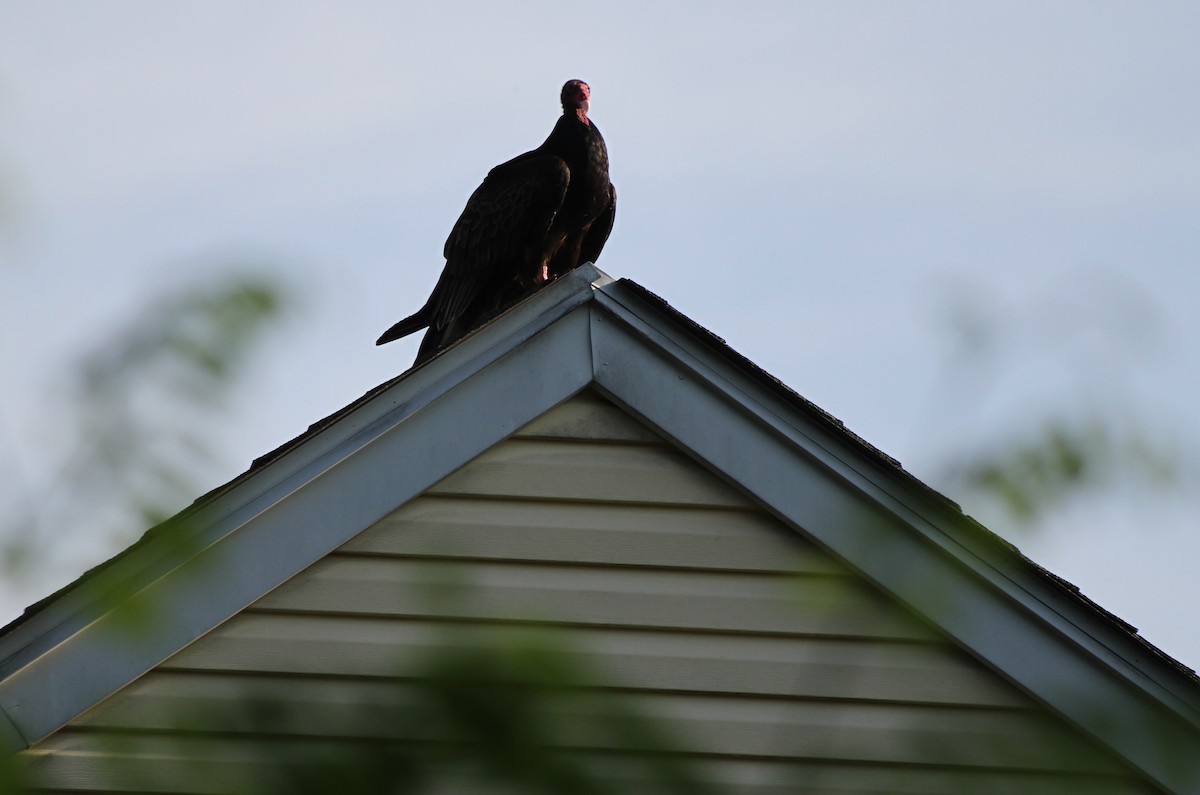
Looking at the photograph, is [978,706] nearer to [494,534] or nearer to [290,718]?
[494,534]

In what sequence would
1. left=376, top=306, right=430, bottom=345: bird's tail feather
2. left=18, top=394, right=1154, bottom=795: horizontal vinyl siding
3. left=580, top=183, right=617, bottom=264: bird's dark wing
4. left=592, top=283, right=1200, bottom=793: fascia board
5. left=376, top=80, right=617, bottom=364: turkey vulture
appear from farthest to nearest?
left=580, top=183, right=617, bottom=264: bird's dark wing, left=376, top=80, right=617, bottom=364: turkey vulture, left=376, top=306, right=430, bottom=345: bird's tail feather, left=18, top=394, right=1154, bottom=795: horizontal vinyl siding, left=592, top=283, right=1200, bottom=793: fascia board

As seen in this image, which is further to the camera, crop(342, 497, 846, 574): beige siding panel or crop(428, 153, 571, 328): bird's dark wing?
crop(428, 153, 571, 328): bird's dark wing

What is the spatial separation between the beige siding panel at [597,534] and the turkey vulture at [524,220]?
9.96ft

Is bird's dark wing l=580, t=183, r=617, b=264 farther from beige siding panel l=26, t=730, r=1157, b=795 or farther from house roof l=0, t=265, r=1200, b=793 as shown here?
beige siding panel l=26, t=730, r=1157, b=795

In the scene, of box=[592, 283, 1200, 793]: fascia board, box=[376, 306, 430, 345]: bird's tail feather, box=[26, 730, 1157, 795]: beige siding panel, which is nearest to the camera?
box=[26, 730, 1157, 795]: beige siding panel

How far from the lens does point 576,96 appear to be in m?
6.89

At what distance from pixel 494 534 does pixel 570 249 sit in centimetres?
397

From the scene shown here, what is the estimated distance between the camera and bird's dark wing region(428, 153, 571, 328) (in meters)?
6.37

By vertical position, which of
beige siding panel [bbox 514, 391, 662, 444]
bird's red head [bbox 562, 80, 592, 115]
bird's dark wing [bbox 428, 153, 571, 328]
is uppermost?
bird's red head [bbox 562, 80, 592, 115]

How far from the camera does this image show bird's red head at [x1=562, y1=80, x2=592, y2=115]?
6.89 m

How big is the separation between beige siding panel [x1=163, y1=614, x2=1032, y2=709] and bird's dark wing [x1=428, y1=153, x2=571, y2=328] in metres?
3.46

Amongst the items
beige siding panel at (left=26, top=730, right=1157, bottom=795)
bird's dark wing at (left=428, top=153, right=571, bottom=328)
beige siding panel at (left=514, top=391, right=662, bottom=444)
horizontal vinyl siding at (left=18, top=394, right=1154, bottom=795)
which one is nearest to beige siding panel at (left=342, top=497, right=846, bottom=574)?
horizontal vinyl siding at (left=18, top=394, right=1154, bottom=795)

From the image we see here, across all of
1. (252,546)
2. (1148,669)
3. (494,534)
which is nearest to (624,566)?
(494,534)

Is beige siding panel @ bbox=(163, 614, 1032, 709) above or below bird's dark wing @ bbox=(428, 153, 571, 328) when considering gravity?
below
